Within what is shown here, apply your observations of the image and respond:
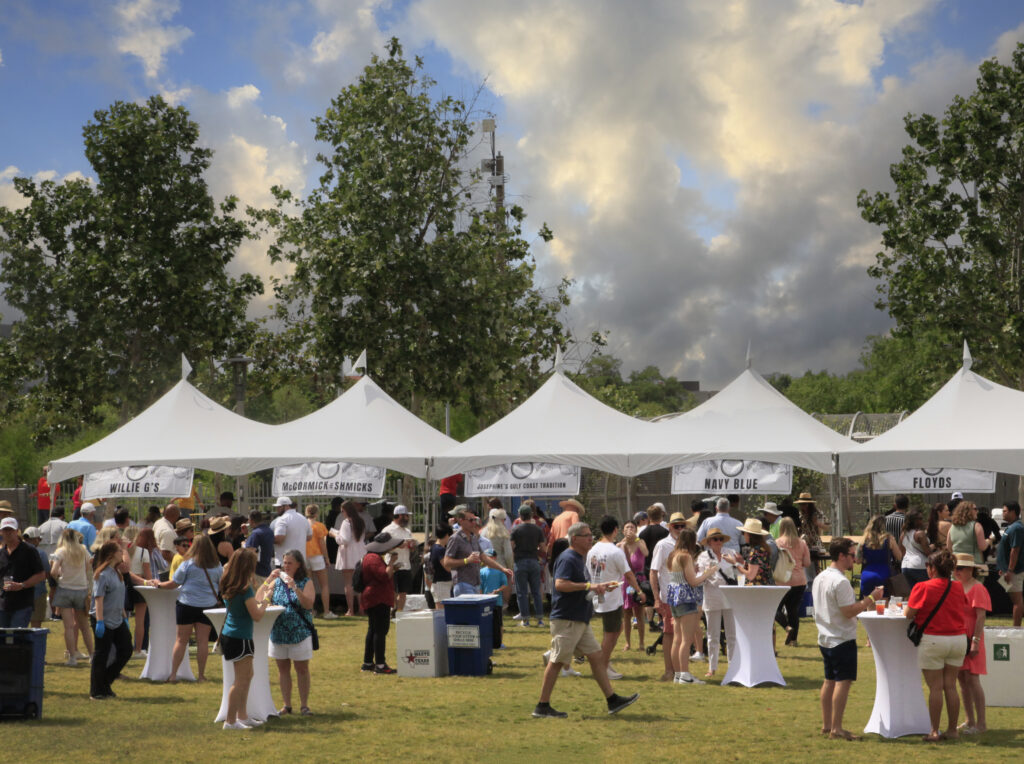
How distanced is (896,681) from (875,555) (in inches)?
224

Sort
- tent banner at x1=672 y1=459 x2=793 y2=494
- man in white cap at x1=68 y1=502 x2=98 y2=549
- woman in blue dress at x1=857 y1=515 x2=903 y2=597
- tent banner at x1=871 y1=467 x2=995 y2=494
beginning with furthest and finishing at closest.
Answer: tent banner at x1=672 y1=459 x2=793 y2=494 < tent banner at x1=871 y1=467 x2=995 y2=494 < man in white cap at x1=68 y1=502 x2=98 y2=549 < woman in blue dress at x1=857 y1=515 x2=903 y2=597

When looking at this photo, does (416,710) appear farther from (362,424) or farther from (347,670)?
(362,424)

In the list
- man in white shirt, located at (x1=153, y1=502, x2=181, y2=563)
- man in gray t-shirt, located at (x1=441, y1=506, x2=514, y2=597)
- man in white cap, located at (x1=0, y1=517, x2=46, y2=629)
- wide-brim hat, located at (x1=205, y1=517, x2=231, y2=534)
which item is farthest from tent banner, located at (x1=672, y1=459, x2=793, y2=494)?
man in white cap, located at (x1=0, y1=517, x2=46, y2=629)

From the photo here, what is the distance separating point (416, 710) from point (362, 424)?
10626mm

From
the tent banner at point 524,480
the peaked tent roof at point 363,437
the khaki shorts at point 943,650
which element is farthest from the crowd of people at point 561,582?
the peaked tent roof at point 363,437

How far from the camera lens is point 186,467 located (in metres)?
20.4

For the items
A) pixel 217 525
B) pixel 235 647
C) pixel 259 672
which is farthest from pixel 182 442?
pixel 235 647

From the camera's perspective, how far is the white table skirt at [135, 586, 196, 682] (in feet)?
42.1

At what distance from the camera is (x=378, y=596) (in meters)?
12.8

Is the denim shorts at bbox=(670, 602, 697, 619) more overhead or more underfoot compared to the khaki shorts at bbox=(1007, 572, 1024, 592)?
more underfoot

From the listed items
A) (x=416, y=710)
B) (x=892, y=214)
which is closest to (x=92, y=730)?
(x=416, y=710)

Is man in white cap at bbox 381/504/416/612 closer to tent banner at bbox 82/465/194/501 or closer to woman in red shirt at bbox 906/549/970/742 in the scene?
tent banner at bbox 82/465/194/501

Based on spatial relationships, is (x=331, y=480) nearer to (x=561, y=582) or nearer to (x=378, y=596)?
(x=378, y=596)

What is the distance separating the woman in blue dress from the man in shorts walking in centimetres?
544
